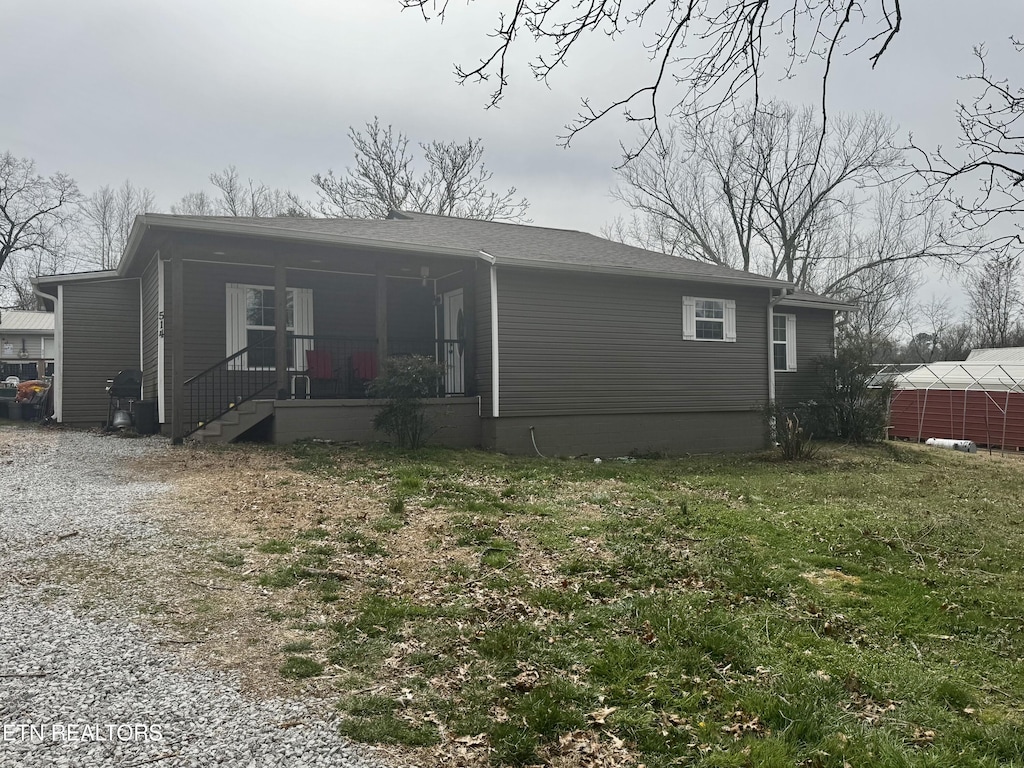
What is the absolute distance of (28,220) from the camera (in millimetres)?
34469

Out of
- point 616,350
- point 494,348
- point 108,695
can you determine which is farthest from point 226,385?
point 108,695

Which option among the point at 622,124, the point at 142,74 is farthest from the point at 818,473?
the point at 142,74

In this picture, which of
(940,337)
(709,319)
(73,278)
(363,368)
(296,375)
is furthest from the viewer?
(940,337)

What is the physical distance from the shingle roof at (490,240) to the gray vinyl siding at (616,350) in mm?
401

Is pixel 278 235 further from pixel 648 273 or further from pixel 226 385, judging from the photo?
pixel 648 273

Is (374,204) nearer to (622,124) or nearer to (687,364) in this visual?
(687,364)

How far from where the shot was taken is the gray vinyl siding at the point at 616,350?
473 inches

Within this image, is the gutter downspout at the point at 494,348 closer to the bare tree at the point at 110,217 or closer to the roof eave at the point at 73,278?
the roof eave at the point at 73,278

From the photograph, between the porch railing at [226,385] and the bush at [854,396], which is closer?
the porch railing at [226,385]

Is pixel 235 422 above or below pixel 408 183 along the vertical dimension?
below

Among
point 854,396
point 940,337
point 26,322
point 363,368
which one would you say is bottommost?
point 854,396

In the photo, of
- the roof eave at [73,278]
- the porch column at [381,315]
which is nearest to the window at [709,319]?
the porch column at [381,315]

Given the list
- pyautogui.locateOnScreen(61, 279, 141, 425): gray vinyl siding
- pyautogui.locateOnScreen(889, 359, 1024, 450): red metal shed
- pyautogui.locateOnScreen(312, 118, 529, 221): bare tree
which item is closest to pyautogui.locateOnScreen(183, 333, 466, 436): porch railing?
pyautogui.locateOnScreen(61, 279, 141, 425): gray vinyl siding

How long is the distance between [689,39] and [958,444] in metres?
16.8
